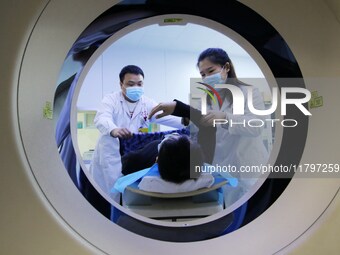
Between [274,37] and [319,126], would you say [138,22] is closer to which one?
[274,37]

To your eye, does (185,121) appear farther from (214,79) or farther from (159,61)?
(159,61)

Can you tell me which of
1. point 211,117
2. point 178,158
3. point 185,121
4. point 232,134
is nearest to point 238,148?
point 232,134

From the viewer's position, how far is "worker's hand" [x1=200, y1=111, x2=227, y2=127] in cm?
194

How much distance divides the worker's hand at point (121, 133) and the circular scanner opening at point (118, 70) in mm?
284

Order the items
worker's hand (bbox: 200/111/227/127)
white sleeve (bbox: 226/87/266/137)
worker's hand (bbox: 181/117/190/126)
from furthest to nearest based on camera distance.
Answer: worker's hand (bbox: 181/117/190/126) → worker's hand (bbox: 200/111/227/127) → white sleeve (bbox: 226/87/266/137)

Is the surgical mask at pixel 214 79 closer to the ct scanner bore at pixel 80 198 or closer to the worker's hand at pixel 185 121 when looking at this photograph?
the worker's hand at pixel 185 121

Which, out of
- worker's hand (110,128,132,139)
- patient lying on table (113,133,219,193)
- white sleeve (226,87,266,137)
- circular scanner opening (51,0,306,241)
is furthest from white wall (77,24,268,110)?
white sleeve (226,87,266,137)

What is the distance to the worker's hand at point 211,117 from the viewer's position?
194cm

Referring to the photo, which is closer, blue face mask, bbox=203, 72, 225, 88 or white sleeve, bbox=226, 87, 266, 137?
white sleeve, bbox=226, 87, 266, 137

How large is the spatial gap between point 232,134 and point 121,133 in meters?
0.89

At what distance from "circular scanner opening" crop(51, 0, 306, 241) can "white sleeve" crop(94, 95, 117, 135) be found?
0.20 meters

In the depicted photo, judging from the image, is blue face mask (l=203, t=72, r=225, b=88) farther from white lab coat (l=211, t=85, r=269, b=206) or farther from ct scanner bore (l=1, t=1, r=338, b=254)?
ct scanner bore (l=1, t=1, r=338, b=254)

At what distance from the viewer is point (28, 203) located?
23.5 inches

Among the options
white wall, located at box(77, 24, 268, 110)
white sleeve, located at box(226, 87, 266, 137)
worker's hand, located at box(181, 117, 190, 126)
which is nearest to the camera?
white sleeve, located at box(226, 87, 266, 137)
